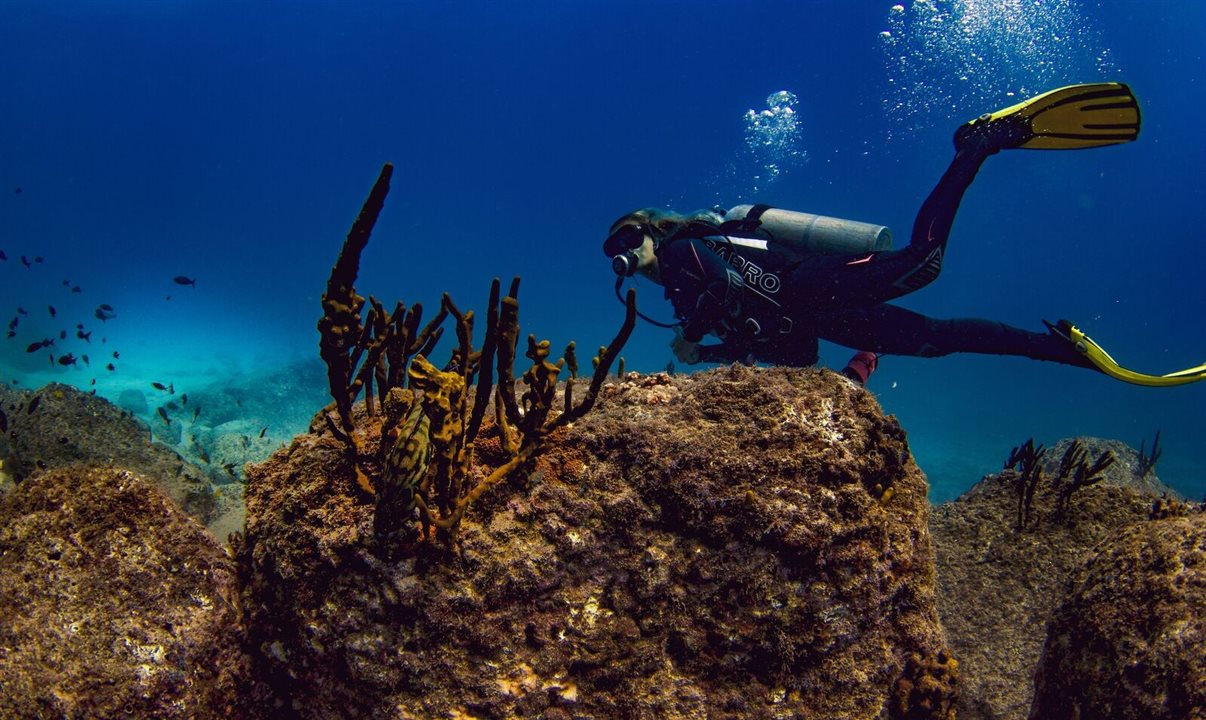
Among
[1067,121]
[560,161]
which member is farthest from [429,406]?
[560,161]

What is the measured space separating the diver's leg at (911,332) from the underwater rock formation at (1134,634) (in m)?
4.05

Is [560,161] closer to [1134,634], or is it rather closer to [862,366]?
[862,366]

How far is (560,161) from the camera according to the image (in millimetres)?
83812

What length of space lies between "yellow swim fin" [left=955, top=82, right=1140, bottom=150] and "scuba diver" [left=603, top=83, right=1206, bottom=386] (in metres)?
0.01

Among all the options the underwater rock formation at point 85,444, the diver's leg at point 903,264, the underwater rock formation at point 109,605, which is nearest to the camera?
the underwater rock formation at point 109,605

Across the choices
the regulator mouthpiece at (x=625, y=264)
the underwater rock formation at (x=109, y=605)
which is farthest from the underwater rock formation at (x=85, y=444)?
the regulator mouthpiece at (x=625, y=264)

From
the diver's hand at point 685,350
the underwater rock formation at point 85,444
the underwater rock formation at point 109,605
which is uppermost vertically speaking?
the diver's hand at point 685,350

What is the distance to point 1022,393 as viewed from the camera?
254ft

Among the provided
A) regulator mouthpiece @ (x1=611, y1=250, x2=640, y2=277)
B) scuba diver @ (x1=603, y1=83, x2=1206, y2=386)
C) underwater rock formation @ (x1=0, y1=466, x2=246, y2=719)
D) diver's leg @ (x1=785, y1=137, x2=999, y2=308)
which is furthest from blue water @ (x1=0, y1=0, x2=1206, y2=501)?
underwater rock formation @ (x1=0, y1=466, x2=246, y2=719)

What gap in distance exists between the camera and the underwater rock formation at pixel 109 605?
5.65 feet

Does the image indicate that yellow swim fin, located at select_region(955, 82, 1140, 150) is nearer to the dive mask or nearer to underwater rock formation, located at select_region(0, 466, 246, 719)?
the dive mask

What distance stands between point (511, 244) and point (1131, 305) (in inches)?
4025

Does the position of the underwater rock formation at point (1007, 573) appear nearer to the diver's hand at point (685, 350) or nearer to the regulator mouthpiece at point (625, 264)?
the diver's hand at point (685, 350)

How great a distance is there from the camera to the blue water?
2331 inches
